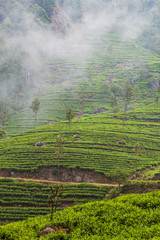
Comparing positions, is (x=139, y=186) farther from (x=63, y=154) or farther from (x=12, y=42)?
(x=12, y=42)

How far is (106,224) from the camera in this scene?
53.2ft

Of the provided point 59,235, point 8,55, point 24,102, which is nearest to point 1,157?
point 59,235

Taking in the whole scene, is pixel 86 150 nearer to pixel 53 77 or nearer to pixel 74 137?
pixel 74 137

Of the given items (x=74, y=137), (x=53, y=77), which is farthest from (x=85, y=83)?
(x=74, y=137)

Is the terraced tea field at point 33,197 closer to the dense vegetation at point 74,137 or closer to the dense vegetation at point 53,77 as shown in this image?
the dense vegetation at point 74,137

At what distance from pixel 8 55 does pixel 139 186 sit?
6251 inches

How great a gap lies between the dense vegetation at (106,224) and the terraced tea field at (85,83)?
76.2 metres

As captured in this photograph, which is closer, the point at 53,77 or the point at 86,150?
the point at 86,150

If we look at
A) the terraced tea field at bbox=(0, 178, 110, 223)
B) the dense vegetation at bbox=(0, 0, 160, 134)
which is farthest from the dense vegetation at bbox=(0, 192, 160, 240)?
the dense vegetation at bbox=(0, 0, 160, 134)

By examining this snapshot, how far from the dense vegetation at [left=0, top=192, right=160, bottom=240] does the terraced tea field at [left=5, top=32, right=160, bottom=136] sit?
76.2 meters

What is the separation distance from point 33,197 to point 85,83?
11662 cm

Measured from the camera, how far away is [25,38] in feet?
620

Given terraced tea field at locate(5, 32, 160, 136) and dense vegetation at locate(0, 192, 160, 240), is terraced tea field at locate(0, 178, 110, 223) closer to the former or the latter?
dense vegetation at locate(0, 192, 160, 240)

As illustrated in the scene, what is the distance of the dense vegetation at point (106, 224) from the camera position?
47.3ft
